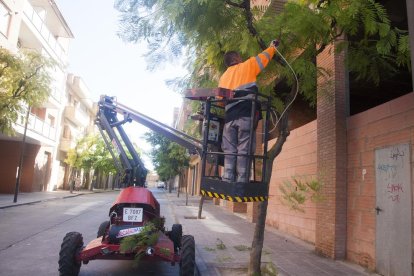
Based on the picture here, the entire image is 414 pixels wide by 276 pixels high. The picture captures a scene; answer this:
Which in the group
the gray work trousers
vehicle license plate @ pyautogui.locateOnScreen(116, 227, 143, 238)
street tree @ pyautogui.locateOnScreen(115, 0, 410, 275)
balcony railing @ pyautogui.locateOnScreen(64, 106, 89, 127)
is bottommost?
vehicle license plate @ pyautogui.locateOnScreen(116, 227, 143, 238)

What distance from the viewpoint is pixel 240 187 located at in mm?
A: 4316

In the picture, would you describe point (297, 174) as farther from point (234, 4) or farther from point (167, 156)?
point (167, 156)

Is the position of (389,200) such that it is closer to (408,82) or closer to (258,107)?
(258,107)

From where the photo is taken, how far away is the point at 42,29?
28938 mm

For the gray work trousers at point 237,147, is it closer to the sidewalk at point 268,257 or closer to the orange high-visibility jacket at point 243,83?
the orange high-visibility jacket at point 243,83

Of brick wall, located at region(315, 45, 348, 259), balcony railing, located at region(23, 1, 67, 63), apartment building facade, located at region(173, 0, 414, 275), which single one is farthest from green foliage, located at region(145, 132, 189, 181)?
brick wall, located at region(315, 45, 348, 259)

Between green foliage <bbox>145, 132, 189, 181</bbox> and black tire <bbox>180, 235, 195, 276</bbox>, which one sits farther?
green foliage <bbox>145, 132, 189, 181</bbox>

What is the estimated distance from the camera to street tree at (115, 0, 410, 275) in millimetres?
5637

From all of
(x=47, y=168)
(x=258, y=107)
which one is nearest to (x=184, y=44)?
(x=258, y=107)

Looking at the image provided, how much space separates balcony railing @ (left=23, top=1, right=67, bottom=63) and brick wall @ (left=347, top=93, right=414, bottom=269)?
23437 mm

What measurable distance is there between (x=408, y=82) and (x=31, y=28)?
22961mm

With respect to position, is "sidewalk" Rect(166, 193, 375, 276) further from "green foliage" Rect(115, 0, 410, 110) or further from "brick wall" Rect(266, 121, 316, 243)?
"green foliage" Rect(115, 0, 410, 110)

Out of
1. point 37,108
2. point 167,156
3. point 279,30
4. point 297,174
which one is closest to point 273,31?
point 279,30

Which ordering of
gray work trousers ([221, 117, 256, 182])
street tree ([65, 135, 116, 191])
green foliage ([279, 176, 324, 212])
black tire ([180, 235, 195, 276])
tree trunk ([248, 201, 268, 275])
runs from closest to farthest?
gray work trousers ([221, 117, 256, 182]) < black tire ([180, 235, 195, 276]) < tree trunk ([248, 201, 268, 275]) < green foliage ([279, 176, 324, 212]) < street tree ([65, 135, 116, 191])
